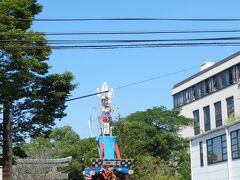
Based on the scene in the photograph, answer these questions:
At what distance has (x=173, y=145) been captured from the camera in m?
69.9

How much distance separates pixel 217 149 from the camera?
4103 centimetres

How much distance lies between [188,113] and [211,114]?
6.65 m

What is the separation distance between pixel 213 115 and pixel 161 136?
749cm

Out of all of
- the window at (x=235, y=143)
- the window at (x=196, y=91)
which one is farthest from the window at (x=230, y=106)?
the window at (x=235, y=143)

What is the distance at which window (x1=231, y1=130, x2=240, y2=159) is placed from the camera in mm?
38406

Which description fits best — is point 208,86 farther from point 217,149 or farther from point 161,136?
point 217,149

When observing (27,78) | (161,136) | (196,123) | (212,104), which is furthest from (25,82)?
(196,123)

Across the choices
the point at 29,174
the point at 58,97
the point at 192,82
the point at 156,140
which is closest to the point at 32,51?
the point at 58,97

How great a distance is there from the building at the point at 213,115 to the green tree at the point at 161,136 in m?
3.07

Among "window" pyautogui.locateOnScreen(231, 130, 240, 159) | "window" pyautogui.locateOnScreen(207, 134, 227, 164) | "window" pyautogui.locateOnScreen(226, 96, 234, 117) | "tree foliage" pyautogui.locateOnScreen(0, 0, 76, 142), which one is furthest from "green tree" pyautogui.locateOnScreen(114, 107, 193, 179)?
"tree foliage" pyautogui.locateOnScreen(0, 0, 76, 142)

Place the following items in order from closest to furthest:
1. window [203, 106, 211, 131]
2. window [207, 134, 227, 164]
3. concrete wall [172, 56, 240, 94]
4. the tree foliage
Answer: the tree foliage < window [207, 134, 227, 164] < concrete wall [172, 56, 240, 94] < window [203, 106, 211, 131]

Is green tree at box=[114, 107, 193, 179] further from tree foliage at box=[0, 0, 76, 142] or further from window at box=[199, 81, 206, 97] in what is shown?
tree foliage at box=[0, 0, 76, 142]

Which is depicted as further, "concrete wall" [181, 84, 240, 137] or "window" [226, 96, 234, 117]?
"window" [226, 96, 234, 117]

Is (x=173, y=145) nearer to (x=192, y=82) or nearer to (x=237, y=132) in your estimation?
(x=192, y=82)
